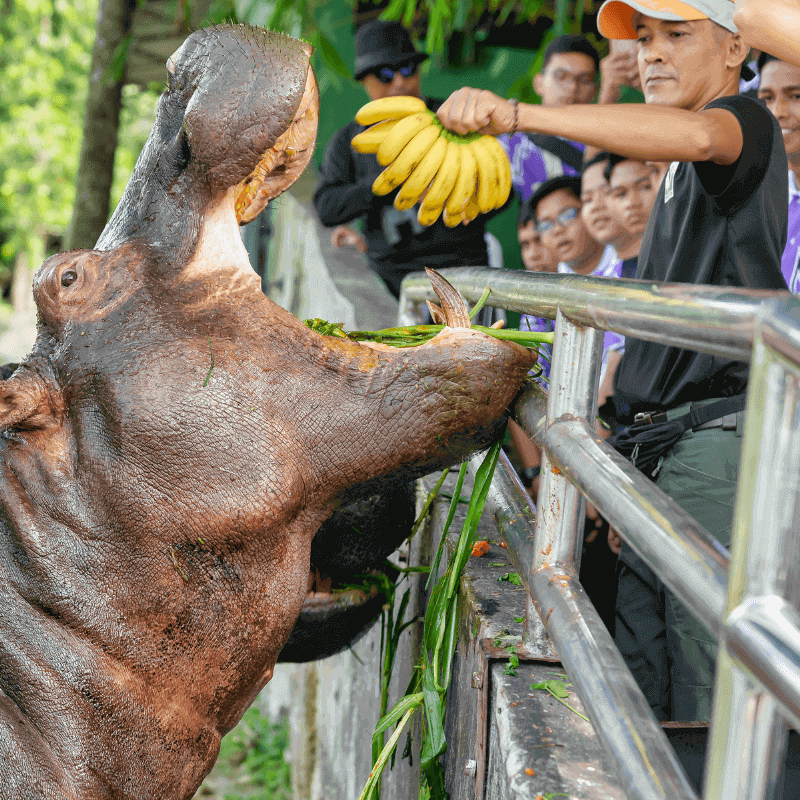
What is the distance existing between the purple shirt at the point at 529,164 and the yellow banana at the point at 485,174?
8.61 feet

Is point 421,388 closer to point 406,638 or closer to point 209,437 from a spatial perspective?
point 209,437

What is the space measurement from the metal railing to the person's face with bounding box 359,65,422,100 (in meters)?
3.49

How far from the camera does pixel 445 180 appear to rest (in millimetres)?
2062

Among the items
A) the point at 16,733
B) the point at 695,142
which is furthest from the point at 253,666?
the point at 695,142

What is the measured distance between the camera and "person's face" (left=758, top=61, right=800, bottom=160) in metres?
2.96

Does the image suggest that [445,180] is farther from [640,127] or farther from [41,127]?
[41,127]

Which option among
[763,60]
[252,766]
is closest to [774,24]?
[763,60]

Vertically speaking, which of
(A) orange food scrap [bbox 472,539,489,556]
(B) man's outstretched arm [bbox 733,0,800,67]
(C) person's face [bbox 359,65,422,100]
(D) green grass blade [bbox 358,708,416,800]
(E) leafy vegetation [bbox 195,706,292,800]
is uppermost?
(C) person's face [bbox 359,65,422,100]

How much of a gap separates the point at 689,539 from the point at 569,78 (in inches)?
151

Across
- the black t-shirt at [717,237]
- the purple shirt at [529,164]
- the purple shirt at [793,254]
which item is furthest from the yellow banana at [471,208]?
the purple shirt at [529,164]

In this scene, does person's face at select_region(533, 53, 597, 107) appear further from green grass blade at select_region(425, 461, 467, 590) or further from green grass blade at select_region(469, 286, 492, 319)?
green grass blade at select_region(425, 461, 467, 590)

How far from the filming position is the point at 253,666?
5.56 feet

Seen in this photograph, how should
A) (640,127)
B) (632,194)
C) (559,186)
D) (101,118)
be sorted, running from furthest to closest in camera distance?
1. (101,118)
2. (559,186)
3. (632,194)
4. (640,127)

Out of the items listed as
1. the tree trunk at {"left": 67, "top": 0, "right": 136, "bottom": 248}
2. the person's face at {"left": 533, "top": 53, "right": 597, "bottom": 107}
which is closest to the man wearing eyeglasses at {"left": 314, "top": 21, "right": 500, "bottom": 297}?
the person's face at {"left": 533, "top": 53, "right": 597, "bottom": 107}
